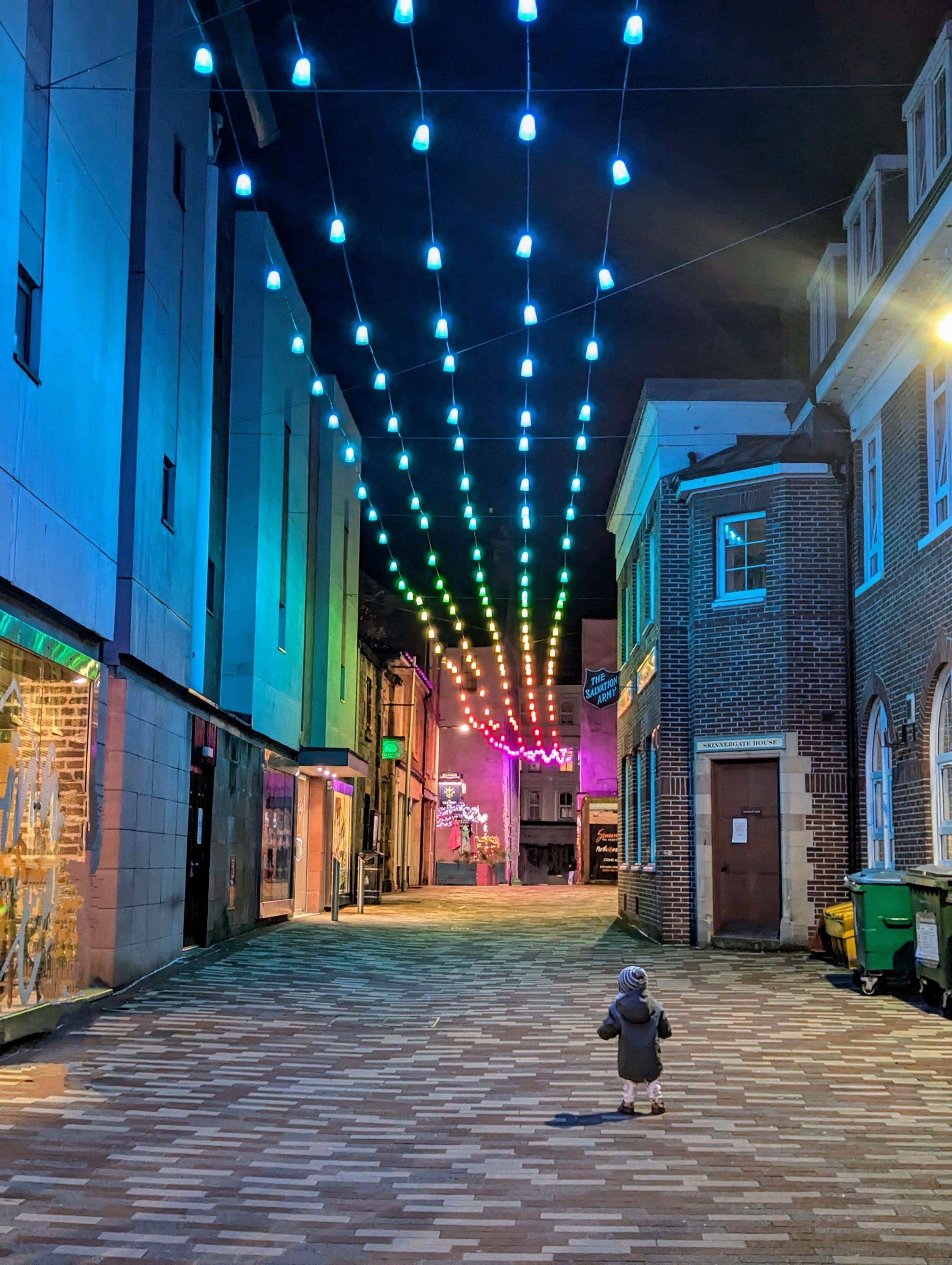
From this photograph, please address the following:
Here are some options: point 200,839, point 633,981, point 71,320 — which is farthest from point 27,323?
point 200,839

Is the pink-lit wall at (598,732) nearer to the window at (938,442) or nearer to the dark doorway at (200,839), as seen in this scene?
the dark doorway at (200,839)

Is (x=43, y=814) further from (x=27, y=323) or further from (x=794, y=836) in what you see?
(x=794, y=836)

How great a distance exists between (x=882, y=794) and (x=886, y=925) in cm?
446

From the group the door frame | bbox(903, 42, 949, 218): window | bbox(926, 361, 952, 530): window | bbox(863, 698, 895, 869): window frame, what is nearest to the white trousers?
bbox(926, 361, 952, 530): window

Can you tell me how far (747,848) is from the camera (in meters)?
20.6

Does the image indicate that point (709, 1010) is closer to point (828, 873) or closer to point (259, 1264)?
point (828, 873)

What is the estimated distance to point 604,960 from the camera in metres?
18.5

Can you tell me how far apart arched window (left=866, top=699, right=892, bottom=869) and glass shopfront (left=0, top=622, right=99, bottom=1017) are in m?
10.0

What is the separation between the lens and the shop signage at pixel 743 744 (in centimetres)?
1992

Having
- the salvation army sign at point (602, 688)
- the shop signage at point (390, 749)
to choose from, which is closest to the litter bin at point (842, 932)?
the salvation army sign at point (602, 688)

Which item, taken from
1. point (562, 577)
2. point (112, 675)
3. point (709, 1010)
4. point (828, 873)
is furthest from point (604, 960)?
point (562, 577)

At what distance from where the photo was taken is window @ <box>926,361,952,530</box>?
15.0 m

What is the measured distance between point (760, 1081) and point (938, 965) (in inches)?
162

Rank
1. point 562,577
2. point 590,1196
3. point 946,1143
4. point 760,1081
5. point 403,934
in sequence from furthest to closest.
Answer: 1. point 562,577
2. point 403,934
3. point 760,1081
4. point 946,1143
5. point 590,1196
